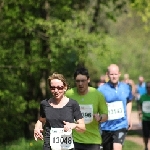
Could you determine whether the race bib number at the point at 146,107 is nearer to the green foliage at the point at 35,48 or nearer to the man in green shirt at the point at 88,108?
the green foliage at the point at 35,48

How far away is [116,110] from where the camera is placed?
32.5ft

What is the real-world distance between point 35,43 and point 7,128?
369 cm

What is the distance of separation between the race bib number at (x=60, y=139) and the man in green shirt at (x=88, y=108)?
1.03 metres

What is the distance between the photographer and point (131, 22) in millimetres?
56875

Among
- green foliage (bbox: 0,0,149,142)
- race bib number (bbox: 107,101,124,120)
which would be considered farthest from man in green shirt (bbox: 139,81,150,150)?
race bib number (bbox: 107,101,124,120)

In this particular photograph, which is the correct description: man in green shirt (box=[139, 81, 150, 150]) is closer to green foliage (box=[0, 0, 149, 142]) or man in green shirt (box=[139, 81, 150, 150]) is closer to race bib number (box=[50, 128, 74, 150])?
green foliage (box=[0, 0, 149, 142])

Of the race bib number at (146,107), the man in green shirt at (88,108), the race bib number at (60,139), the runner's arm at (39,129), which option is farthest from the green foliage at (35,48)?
the race bib number at (60,139)

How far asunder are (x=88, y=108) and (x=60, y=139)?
131 centimetres

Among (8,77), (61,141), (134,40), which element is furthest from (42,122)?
(134,40)

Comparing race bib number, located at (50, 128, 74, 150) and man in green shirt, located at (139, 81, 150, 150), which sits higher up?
race bib number, located at (50, 128, 74, 150)

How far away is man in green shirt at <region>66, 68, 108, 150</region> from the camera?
8.05 metres

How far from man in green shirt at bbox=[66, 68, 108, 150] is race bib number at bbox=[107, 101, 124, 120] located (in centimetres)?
170

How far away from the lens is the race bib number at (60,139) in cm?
687

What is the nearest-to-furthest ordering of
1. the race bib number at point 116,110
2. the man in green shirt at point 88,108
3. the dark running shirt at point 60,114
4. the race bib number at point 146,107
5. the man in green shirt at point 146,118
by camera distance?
the dark running shirt at point 60,114
the man in green shirt at point 88,108
the race bib number at point 116,110
the man in green shirt at point 146,118
the race bib number at point 146,107
